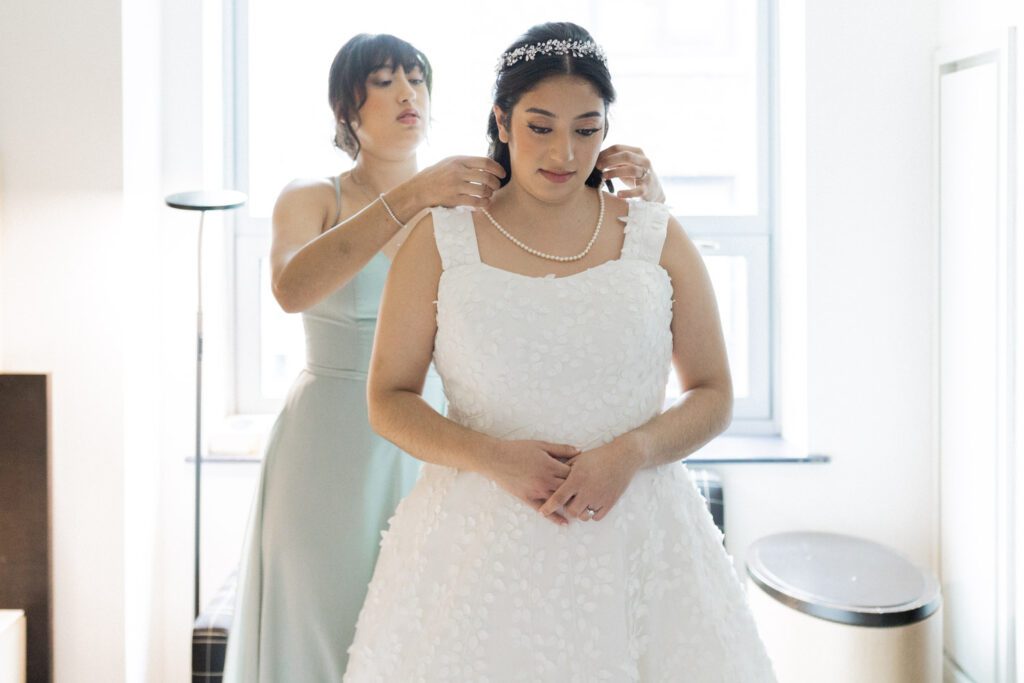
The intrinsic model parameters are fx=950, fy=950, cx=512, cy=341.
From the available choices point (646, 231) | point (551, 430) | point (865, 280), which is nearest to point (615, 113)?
point (865, 280)

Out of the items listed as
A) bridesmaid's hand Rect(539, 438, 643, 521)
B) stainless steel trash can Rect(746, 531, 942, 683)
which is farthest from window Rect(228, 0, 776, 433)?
bridesmaid's hand Rect(539, 438, 643, 521)

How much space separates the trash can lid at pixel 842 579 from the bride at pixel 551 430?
3.40 ft

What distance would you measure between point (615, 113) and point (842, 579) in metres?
1.60

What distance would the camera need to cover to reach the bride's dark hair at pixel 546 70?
1279 millimetres

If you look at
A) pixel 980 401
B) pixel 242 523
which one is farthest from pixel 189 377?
pixel 980 401

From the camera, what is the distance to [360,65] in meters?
1.75

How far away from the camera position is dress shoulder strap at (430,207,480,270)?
1308 millimetres

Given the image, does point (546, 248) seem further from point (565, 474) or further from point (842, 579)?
point (842, 579)

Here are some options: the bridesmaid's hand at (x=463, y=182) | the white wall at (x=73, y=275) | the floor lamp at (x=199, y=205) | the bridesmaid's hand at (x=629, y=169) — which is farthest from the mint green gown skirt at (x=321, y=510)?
the white wall at (x=73, y=275)

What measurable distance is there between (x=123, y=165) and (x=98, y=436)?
0.71 meters

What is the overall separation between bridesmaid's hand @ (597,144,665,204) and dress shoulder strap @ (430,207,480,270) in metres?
0.23

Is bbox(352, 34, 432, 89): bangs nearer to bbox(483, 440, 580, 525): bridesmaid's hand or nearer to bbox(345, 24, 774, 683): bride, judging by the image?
bbox(345, 24, 774, 683): bride

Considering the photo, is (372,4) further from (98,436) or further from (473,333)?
(473,333)

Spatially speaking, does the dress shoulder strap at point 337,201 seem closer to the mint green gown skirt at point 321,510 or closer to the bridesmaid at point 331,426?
the bridesmaid at point 331,426
